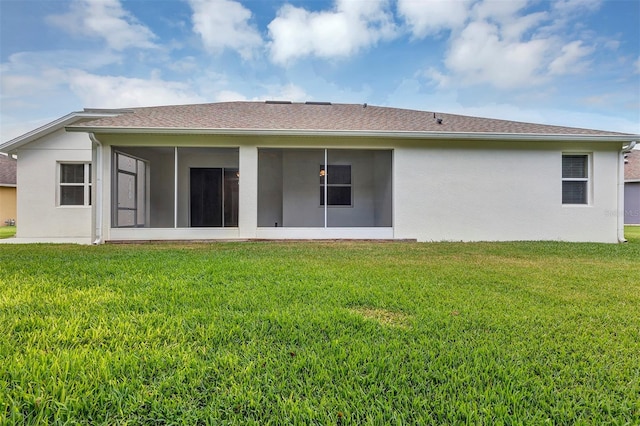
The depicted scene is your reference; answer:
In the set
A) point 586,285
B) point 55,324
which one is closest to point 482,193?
point 586,285

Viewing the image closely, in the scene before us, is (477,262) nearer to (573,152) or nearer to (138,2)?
(573,152)

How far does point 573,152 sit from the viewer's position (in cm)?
947

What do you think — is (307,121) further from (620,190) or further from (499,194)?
(620,190)

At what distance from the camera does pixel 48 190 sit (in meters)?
11.3

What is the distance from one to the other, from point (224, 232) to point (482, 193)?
22.9 feet

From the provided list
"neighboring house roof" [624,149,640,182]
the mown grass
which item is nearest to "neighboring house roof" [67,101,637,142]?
the mown grass

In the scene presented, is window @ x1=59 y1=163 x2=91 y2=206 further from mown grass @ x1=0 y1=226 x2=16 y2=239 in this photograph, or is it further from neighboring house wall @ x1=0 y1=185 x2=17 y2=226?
neighboring house wall @ x1=0 y1=185 x2=17 y2=226

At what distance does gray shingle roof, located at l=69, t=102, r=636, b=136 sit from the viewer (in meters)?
8.85

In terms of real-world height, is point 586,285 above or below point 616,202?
below

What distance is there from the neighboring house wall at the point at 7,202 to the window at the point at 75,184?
40.0 feet

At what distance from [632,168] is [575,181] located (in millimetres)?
18315

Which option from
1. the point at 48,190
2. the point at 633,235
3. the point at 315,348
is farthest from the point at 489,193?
the point at 48,190

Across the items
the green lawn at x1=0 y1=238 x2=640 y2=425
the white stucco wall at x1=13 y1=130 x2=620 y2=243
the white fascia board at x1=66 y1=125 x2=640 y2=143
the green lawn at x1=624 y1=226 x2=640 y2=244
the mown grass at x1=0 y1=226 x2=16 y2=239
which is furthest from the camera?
the mown grass at x1=0 y1=226 x2=16 y2=239

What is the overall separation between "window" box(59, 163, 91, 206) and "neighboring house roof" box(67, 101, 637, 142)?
326cm
